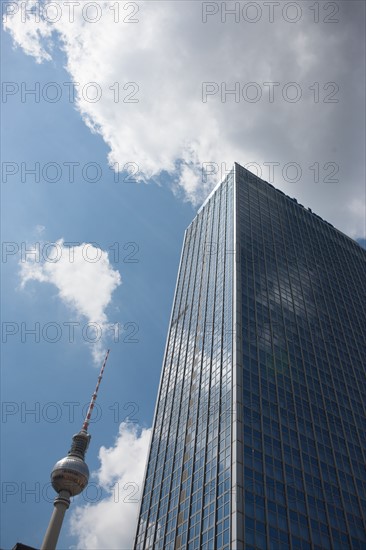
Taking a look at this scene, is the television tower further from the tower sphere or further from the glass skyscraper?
the glass skyscraper

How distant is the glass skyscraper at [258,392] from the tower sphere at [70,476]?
1309cm

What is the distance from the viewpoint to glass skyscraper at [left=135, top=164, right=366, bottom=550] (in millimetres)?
60625

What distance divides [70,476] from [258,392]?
1526 inches

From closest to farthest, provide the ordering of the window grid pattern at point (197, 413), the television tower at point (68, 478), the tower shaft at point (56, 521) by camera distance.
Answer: the window grid pattern at point (197, 413) → the tower shaft at point (56, 521) → the television tower at point (68, 478)

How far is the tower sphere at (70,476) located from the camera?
86.8 metres

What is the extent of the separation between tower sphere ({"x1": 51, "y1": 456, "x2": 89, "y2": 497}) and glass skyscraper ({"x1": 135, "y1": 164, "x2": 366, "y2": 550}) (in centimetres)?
1309

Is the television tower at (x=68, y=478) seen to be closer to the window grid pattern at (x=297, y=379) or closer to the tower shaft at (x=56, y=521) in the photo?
the tower shaft at (x=56, y=521)

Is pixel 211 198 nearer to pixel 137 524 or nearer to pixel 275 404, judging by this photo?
pixel 275 404

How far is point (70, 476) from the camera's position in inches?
3425

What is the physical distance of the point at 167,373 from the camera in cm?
10012

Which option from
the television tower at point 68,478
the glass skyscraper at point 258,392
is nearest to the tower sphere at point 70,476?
the television tower at point 68,478

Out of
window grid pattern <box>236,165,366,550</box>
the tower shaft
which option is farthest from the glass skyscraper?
the tower shaft

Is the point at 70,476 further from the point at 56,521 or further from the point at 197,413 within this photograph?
the point at 197,413

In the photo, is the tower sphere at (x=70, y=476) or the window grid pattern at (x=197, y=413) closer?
the window grid pattern at (x=197, y=413)
